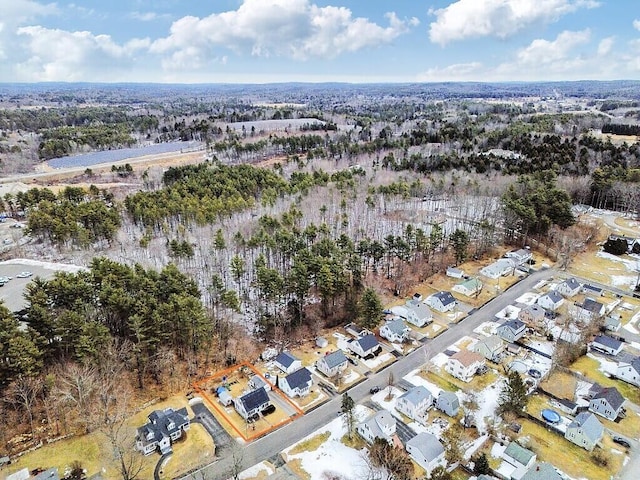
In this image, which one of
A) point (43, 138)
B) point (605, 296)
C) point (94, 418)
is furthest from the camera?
point (43, 138)

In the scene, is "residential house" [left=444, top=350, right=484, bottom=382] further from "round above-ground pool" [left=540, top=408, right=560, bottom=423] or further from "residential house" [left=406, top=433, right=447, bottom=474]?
"residential house" [left=406, top=433, right=447, bottom=474]

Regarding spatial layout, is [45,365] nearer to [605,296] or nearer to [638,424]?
[638,424]

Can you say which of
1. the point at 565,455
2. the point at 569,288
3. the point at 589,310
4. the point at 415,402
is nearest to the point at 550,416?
the point at 565,455

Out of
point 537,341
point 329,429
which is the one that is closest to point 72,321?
point 329,429

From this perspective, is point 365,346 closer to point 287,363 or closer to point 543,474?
point 287,363

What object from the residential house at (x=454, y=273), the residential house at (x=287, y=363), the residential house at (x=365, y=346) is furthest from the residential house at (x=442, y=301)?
the residential house at (x=287, y=363)

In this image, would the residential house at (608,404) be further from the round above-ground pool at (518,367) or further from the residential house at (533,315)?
the residential house at (533,315)
